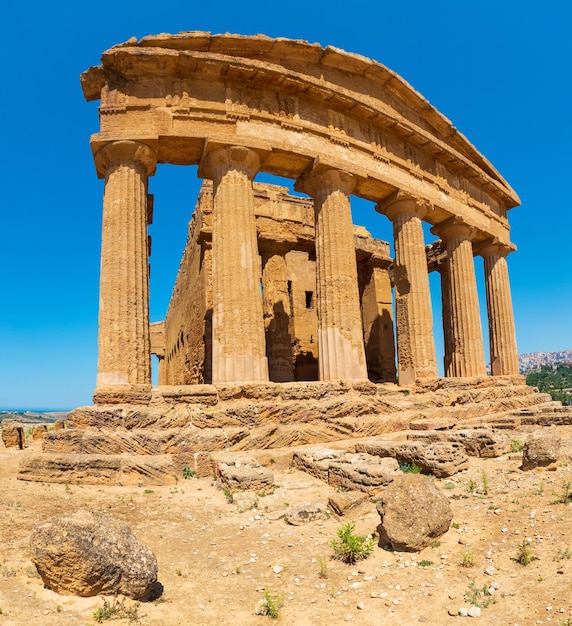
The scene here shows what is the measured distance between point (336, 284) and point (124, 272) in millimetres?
5267

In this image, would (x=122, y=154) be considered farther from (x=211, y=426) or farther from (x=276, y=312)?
(x=276, y=312)

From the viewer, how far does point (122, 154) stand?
10859 millimetres

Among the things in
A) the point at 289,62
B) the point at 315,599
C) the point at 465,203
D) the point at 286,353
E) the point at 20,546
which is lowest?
the point at 315,599

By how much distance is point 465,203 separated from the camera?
58.9 feet

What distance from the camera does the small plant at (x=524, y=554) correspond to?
4465mm

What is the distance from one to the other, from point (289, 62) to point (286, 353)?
906 cm

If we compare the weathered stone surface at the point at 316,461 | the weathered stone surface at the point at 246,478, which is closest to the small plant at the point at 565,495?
the weathered stone surface at the point at 316,461

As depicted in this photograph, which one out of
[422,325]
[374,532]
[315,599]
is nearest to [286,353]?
[422,325]

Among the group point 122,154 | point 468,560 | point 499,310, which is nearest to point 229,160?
point 122,154

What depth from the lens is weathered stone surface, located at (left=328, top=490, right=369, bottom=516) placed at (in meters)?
6.18

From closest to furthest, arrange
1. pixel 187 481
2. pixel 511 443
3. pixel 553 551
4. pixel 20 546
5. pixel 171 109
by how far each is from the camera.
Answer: pixel 553 551
pixel 20 546
pixel 187 481
pixel 511 443
pixel 171 109

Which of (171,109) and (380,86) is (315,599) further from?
(380,86)

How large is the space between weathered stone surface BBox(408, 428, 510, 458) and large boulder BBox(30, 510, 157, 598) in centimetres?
647

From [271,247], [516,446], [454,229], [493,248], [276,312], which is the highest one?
[454,229]
